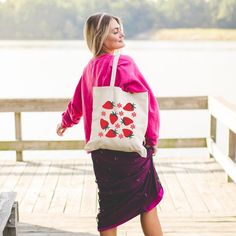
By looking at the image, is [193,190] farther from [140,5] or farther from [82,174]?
[140,5]

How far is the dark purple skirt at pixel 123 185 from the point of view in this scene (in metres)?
2.47

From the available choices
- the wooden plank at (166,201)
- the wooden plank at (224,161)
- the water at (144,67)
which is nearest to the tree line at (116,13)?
the water at (144,67)

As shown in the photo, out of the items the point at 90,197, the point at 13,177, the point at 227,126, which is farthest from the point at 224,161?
the point at 13,177

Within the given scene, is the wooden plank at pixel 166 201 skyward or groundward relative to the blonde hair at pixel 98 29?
groundward

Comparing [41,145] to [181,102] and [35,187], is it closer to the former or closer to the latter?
[35,187]

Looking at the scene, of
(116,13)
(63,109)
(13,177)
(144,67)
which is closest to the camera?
(13,177)

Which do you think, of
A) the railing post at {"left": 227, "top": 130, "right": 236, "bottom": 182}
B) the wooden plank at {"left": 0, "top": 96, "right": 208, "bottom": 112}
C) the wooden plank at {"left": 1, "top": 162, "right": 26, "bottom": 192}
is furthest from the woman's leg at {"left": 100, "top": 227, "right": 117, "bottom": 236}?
the wooden plank at {"left": 0, "top": 96, "right": 208, "bottom": 112}

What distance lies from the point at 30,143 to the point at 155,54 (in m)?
41.1

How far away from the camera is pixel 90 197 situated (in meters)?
4.03

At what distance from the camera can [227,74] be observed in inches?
1160

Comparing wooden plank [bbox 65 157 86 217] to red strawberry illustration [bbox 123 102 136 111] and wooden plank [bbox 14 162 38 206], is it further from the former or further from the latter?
red strawberry illustration [bbox 123 102 136 111]

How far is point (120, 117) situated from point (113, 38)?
334 mm

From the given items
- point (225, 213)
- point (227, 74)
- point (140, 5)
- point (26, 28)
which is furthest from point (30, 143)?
point (26, 28)

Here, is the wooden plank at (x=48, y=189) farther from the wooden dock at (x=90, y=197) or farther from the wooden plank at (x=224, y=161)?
the wooden plank at (x=224, y=161)
